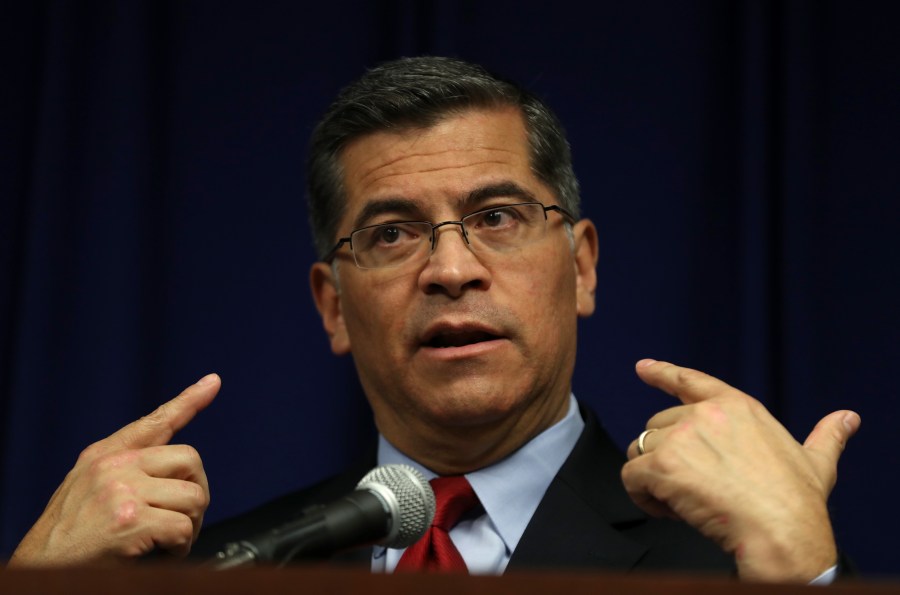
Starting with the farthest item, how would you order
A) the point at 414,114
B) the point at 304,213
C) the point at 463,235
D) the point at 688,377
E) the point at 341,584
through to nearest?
1. the point at 304,213
2. the point at 414,114
3. the point at 463,235
4. the point at 688,377
5. the point at 341,584

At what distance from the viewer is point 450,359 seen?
1.85m

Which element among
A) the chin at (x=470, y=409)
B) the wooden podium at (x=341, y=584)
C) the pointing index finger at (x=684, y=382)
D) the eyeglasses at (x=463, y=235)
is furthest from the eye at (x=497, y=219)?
the wooden podium at (x=341, y=584)

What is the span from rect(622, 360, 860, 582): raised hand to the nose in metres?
0.41

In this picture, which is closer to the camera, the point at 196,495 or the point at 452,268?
the point at 196,495

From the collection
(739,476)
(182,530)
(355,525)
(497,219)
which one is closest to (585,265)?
(497,219)

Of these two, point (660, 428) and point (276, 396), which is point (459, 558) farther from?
point (276, 396)

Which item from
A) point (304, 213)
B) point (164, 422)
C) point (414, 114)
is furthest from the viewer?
point (304, 213)

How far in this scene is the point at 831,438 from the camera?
1500 millimetres

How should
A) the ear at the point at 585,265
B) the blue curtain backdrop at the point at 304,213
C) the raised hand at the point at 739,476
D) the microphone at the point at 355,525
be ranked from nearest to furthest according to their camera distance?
1. the microphone at the point at 355,525
2. the raised hand at the point at 739,476
3. the ear at the point at 585,265
4. the blue curtain backdrop at the point at 304,213

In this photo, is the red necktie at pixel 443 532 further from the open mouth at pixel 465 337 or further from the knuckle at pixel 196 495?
the knuckle at pixel 196 495

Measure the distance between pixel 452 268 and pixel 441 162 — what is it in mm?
232

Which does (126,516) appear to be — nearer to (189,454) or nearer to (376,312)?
(189,454)

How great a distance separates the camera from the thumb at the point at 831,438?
1.45 m

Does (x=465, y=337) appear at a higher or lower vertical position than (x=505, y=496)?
higher
